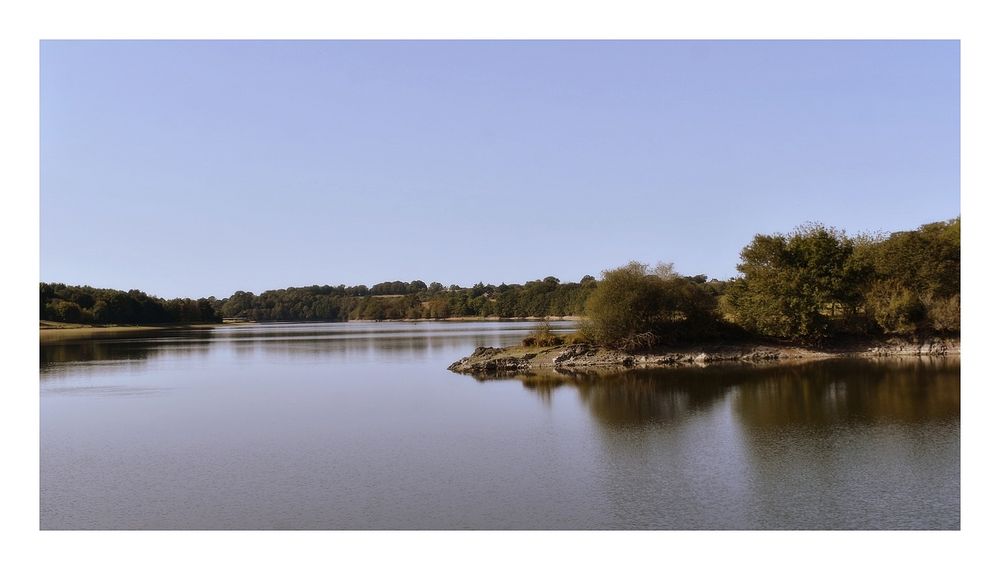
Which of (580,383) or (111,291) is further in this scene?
(111,291)

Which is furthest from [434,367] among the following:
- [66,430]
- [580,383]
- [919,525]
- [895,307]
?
[919,525]

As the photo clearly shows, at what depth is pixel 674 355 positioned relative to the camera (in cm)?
4341

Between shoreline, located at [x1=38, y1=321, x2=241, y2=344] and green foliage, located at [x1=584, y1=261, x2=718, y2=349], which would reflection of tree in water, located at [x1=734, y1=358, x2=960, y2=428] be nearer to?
green foliage, located at [x1=584, y1=261, x2=718, y2=349]

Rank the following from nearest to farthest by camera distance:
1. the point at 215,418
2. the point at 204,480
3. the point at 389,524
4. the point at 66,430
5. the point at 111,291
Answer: the point at 389,524 < the point at 204,480 < the point at 66,430 < the point at 215,418 < the point at 111,291

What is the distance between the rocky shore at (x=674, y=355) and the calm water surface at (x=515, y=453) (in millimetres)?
6724

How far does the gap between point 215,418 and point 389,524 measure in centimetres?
1461

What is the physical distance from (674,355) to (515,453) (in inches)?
1041

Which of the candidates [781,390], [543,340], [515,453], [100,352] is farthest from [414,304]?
[515,453]

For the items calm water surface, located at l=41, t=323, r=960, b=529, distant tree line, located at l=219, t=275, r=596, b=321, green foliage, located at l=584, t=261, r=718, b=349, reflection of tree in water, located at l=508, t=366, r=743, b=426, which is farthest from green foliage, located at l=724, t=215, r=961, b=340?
distant tree line, located at l=219, t=275, r=596, b=321

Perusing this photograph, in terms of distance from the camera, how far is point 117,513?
48.1ft

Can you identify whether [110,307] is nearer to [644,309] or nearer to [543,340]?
[543,340]

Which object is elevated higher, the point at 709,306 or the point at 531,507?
the point at 709,306

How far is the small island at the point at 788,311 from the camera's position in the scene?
1660 inches
